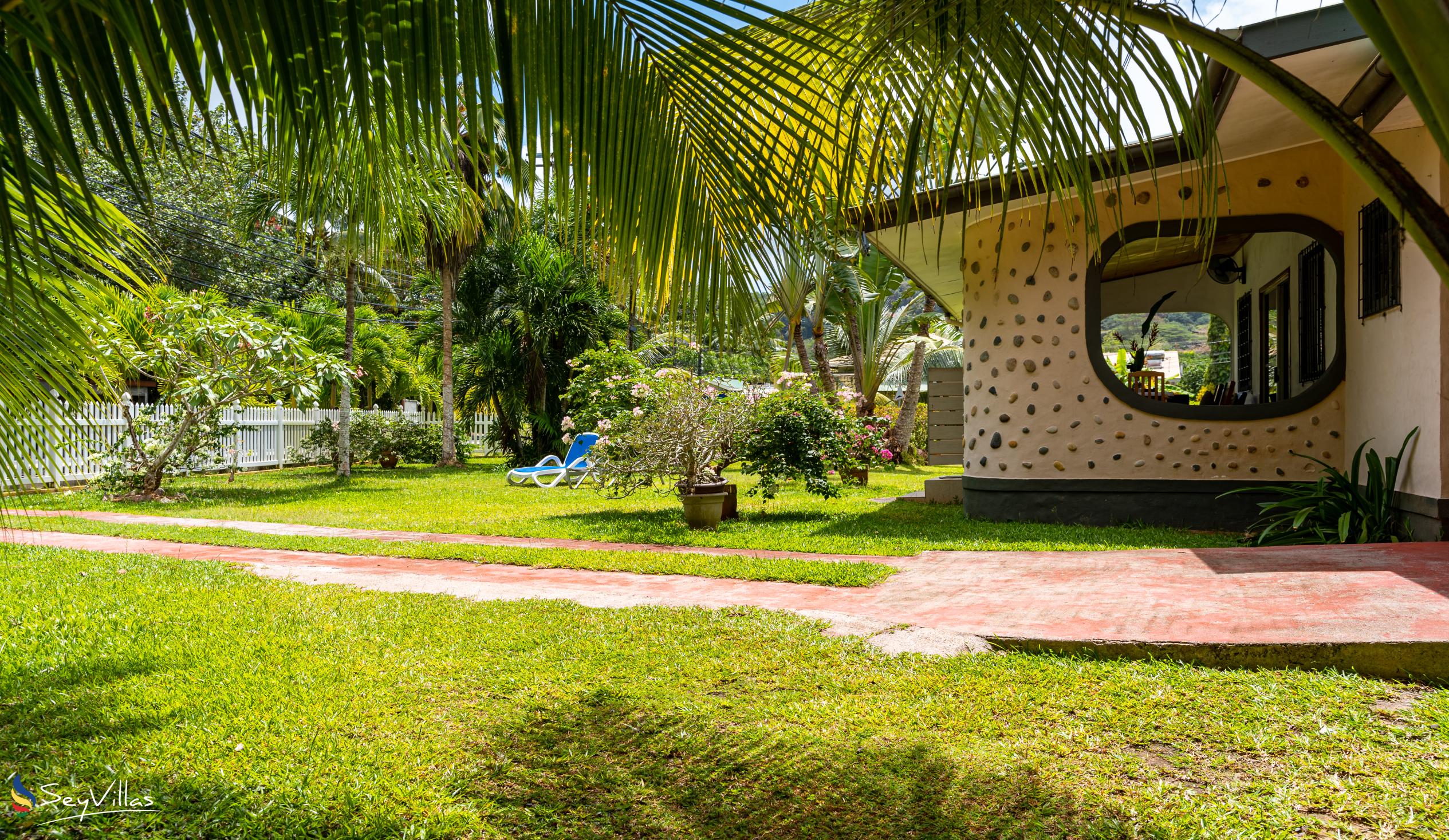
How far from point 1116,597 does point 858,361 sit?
18.9 m

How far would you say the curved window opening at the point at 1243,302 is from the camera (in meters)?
9.09

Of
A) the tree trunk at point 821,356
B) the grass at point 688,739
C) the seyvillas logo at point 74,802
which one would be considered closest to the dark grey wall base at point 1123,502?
the grass at point 688,739

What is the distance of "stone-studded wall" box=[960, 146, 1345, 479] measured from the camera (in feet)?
29.7

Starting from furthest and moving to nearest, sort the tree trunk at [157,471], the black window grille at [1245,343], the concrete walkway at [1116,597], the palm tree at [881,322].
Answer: the palm tree at [881,322], the tree trunk at [157,471], the black window grille at [1245,343], the concrete walkway at [1116,597]

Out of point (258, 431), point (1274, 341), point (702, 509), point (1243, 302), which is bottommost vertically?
point (702, 509)

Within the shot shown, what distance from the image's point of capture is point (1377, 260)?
7945 millimetres

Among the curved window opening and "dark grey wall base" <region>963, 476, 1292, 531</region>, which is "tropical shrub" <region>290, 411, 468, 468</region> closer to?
the curved window opening

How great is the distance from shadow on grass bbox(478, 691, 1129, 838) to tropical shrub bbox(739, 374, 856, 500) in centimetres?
716

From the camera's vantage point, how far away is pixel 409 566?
813 cm

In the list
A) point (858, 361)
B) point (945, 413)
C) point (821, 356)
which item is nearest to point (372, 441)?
point (821, 356)

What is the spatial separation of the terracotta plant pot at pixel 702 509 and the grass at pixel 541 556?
1.82 metres

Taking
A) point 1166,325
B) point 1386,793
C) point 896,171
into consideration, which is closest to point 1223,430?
point 1386,793

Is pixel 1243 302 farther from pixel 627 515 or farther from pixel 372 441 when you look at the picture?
pixel 372 441

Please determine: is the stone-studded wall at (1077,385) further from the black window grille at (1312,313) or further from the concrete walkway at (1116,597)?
the concrete walkway at (1116,597)
